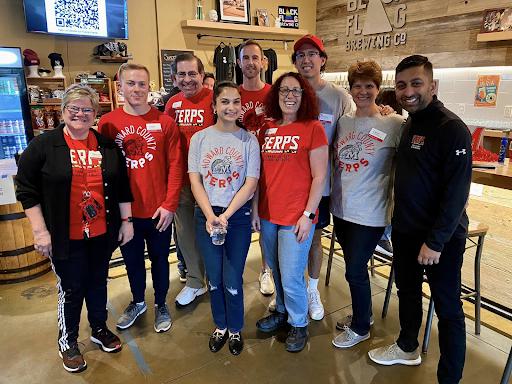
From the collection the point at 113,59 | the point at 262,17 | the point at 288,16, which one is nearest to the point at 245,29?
the point at 262,17

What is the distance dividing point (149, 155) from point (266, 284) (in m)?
1.36

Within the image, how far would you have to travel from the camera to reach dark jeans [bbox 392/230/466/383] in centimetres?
166

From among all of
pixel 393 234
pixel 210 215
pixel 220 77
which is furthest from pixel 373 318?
pixel 220 77

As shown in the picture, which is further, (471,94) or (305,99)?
(471,94)

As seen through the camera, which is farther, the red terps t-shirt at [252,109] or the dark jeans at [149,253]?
the red terps t-shirt at [252,109]

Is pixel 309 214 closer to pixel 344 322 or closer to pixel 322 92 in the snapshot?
pixel 322 92

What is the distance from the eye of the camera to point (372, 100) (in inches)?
74.5

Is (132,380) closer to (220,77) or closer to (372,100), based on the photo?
(372,100)

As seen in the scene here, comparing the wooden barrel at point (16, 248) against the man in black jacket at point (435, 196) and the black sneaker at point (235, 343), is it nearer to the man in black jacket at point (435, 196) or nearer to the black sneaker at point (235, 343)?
the black sneaker at point (235, 343)

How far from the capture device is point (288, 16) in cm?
642

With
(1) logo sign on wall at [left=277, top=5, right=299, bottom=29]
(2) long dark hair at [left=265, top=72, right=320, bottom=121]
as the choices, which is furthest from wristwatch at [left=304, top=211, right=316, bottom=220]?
(1) logo sign on wall at [left=277, top=5, right=299, bottom=29]

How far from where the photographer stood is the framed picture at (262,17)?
6.15 metres

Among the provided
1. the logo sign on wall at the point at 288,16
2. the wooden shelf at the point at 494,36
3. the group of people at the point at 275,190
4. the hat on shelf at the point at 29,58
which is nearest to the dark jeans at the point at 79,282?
the group of people at the point at 275,190

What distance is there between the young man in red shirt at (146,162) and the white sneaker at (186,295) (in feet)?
1.40
